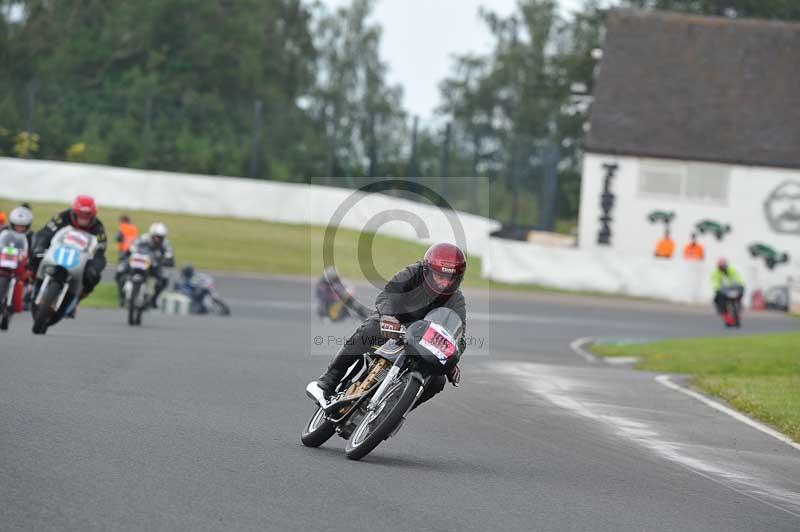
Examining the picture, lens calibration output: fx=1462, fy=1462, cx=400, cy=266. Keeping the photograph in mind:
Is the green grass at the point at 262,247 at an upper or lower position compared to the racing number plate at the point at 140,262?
lower

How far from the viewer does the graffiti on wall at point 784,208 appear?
45281 millimetres

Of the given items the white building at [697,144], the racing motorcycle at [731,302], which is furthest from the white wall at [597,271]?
the racing motorcycle at [731,302]

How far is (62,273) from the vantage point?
15.5m

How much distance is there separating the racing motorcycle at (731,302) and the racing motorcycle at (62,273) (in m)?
17.6

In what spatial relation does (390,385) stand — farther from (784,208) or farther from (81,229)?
(784,208)

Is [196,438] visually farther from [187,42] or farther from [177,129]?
[187,42]

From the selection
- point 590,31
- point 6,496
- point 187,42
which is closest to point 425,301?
point 6,496

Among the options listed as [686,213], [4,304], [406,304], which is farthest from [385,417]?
[686,213]

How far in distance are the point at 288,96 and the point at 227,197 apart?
2575 cm

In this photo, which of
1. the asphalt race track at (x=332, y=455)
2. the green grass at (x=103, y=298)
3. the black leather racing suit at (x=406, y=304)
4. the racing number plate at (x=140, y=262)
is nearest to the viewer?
the asphalt race track at (x=332, y=455)

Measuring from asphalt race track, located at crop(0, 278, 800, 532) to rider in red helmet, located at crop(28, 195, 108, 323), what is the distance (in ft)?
2.46

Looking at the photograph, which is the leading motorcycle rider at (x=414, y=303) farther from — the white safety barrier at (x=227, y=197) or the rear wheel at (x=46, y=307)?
the white safety barrier at (x=227, y=197)

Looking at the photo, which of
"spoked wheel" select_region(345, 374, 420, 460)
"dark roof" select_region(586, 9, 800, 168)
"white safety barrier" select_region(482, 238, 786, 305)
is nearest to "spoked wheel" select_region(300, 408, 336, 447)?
"spoked wheel" select_region(345, 374, 420, 460)

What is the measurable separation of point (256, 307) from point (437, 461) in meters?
22.1
